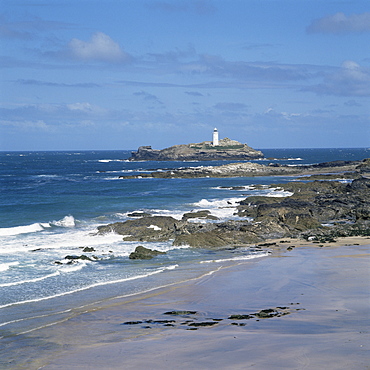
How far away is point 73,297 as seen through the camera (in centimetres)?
1381

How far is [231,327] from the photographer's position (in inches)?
399

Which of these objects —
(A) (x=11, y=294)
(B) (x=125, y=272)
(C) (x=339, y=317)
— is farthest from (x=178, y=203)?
(C) (x=339, y=317)

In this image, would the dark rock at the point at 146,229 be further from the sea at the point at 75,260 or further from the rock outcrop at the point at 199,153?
the rock outcrop at the point at 199,153

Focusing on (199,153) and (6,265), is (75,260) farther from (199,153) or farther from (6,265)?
(199,153)

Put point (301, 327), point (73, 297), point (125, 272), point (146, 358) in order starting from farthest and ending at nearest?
point (125, 272) → point (73, 297) → point (301, 327) → point (146, 358)

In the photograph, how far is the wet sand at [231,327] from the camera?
26.6ft

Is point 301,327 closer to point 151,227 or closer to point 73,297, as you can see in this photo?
point 73,297

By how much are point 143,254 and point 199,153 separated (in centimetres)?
13397

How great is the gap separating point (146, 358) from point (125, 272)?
915 cm

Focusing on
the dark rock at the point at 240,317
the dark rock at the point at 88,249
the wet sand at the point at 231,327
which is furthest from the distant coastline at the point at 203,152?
the dark rock at the point at 240,317

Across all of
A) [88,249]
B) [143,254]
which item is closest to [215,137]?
[88,249]

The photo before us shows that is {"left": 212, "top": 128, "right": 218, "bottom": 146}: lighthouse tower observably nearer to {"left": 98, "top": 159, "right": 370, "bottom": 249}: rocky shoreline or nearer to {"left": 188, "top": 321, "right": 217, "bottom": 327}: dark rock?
{"left": 98, "top": 159, "right": 370, "bottom": 249}: rocky shoreline

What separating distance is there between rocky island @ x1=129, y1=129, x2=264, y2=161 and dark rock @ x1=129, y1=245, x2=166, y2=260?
126m

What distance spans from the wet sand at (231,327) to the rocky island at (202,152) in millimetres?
132057
